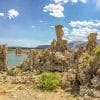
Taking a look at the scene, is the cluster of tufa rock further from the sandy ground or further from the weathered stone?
the sandy ground

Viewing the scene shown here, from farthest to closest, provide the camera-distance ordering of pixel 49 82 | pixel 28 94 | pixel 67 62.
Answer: pixel 67 62 < pixel 49 82 < pixel 28 94

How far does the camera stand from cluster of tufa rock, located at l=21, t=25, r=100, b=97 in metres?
21.9

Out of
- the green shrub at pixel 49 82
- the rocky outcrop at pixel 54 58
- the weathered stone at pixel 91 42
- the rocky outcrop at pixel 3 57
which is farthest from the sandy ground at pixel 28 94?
the rocky outcrop at pixel 3 57

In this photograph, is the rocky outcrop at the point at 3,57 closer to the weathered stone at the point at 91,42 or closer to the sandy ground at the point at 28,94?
the weathered stone at the point at 91,42

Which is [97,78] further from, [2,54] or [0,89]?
[2,54]

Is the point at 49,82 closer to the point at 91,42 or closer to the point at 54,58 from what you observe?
the point at 91,42

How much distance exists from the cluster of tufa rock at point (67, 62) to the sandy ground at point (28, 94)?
1441 millimetres

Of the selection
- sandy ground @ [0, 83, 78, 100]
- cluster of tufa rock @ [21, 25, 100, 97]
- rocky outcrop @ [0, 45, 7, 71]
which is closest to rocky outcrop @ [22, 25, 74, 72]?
cluster of tufa rock @ [21, 25, 100, 97]

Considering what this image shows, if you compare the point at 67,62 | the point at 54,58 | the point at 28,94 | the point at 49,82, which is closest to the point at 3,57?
the point at 54,58

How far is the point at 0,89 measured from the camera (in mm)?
21859

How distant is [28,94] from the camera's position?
20500 millimetres

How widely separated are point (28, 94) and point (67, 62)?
20258mm

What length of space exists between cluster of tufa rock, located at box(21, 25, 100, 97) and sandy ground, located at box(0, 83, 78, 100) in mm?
1441

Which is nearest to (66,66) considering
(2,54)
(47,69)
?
(47,69)
